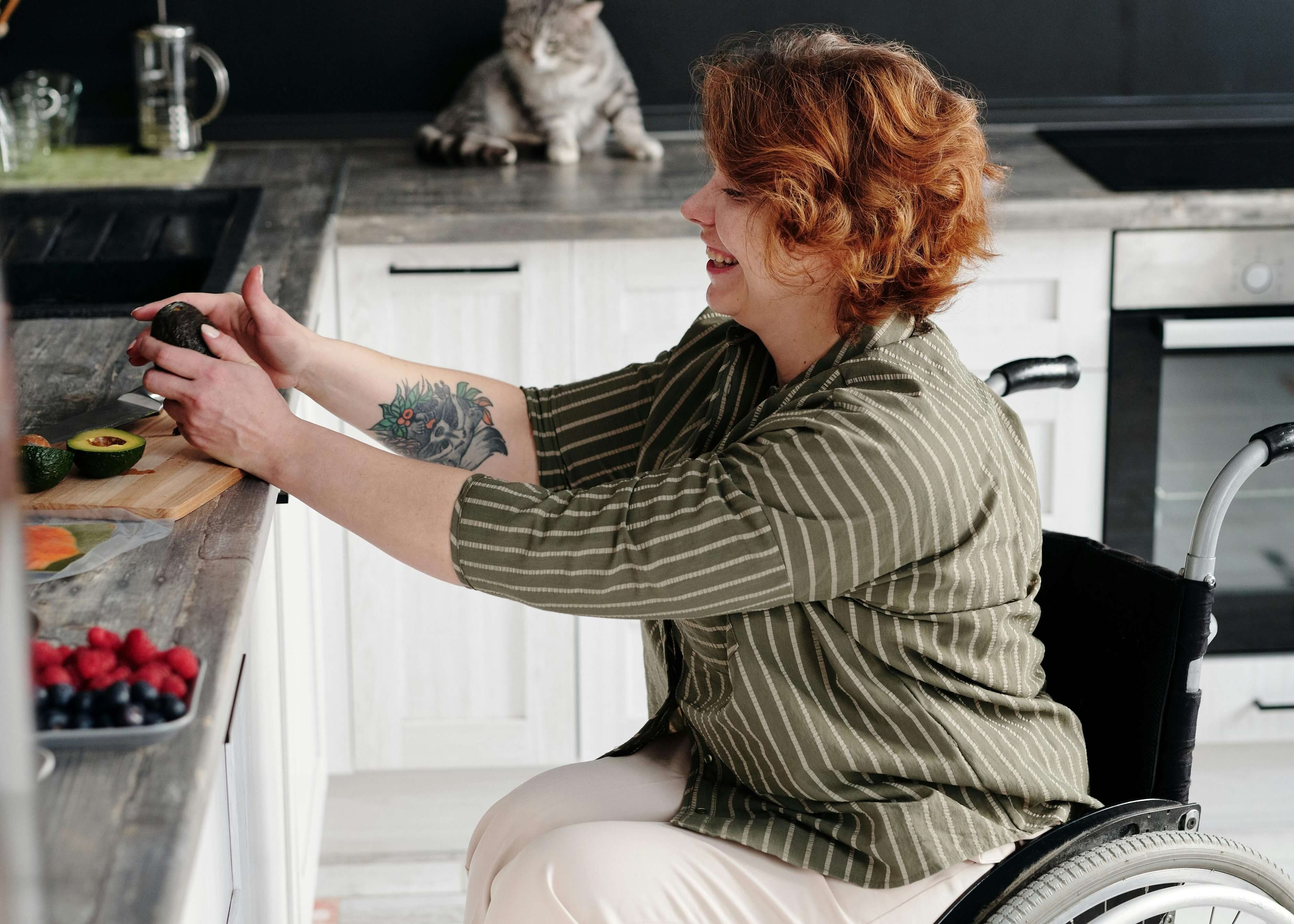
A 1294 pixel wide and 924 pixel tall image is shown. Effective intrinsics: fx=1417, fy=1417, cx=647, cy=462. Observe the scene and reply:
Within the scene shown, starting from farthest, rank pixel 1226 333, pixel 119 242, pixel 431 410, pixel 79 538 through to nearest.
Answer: pixel 1226 333 < pixel 119 242 < pixel 431 410 < pixel 79 538

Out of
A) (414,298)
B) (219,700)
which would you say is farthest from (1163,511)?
(219,700)

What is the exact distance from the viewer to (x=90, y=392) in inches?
54.7

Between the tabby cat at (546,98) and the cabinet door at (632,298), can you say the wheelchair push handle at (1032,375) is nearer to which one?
the cabinet door at (632,298)

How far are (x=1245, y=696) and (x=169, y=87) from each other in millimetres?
2140

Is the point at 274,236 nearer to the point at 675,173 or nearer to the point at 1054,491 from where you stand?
the point at 675,173

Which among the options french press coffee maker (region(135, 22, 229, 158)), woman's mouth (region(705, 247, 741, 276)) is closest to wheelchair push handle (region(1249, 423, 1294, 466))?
woman's mouth (region(705, 247, 741, 276))

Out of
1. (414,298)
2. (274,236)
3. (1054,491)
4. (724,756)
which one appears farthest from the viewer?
(1054,491)

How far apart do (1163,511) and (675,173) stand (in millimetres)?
1018

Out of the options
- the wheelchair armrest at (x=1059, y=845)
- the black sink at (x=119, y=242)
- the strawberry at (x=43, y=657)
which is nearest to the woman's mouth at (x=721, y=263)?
the wheelchair armrest at (x=1059, y=845)

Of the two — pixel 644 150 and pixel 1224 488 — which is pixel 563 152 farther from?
pixel 1224 488

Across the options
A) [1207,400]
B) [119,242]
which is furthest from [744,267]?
[1207,400]

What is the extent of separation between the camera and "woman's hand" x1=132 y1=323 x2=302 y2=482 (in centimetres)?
114

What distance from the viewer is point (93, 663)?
2.74ft

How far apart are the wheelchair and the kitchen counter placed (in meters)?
0.84
